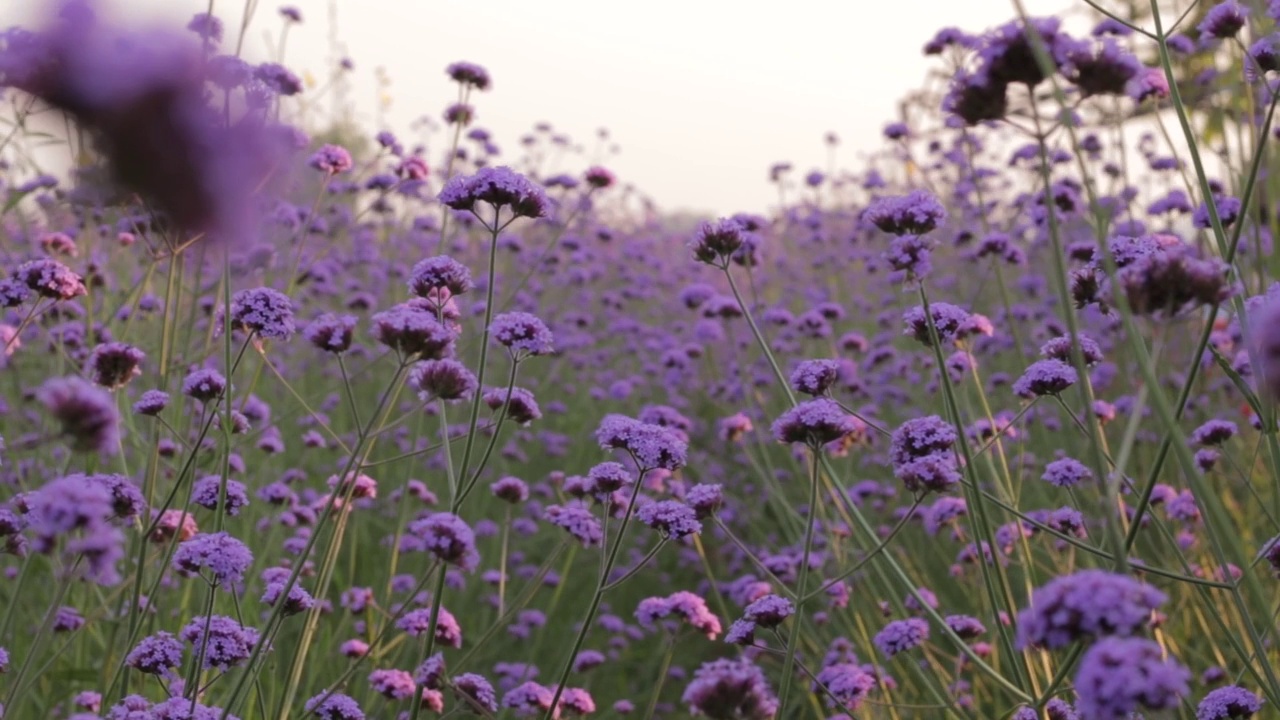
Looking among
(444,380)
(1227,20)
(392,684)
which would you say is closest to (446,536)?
(444,380)

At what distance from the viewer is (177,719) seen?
169 centimetres

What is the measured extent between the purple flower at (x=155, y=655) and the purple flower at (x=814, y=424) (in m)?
1.12

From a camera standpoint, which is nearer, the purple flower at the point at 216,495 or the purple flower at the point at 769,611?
the purple flower at the point at 769,611

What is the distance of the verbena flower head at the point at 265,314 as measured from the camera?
2.12 meters

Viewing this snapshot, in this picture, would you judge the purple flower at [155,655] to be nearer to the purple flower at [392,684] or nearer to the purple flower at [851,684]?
the purple flower at [392,684]

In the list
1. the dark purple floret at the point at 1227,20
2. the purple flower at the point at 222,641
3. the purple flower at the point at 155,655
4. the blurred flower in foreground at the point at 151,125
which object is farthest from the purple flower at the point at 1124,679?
the dark purple floret at the point at 1227,20

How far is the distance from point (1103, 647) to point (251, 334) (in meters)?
1.60

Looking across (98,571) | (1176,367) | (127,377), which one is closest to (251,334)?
(127,377)

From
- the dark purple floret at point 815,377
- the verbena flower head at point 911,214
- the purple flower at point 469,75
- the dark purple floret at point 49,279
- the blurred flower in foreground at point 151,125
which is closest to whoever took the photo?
the blurred flower in foreground at point 151,125

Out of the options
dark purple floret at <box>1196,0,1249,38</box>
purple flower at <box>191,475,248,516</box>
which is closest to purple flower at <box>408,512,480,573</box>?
purple flower at <box>191,475,248,516</box>

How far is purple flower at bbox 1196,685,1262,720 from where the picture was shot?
6.10 feet

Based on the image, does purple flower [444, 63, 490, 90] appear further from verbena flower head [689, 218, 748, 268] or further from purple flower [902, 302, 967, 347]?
purple flower [902, 302, 967, 347]

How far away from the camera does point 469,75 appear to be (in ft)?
13.7

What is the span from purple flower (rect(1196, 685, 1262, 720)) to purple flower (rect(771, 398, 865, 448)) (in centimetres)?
73
